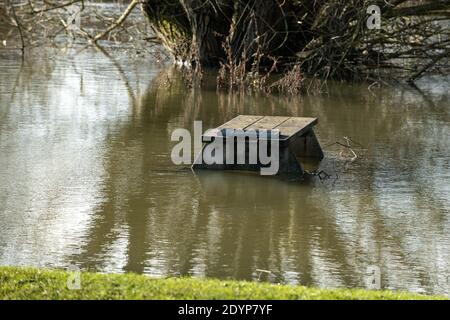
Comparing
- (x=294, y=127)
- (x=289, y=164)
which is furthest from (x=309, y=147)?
(x=289, y=164)

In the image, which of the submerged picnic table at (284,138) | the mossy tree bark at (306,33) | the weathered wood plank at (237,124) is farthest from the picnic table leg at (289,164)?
the mossy tree bark at (306,33)

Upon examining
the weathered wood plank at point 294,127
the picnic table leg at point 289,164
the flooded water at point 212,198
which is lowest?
the flooded water at point 212,198

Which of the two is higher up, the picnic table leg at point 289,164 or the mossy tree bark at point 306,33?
the mossy tree bark at point 306,33

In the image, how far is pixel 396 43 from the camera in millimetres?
20453

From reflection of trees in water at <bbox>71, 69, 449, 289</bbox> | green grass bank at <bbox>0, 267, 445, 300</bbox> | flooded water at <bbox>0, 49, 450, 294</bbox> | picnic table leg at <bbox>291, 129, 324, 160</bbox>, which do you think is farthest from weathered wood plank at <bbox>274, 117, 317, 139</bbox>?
green grass bank at <bbox>0, 267, 445, 300</bbox>

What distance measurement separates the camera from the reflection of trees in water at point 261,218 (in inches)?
345

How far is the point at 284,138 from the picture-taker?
1198 centimetres

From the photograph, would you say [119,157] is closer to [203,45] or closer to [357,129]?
[357,129]

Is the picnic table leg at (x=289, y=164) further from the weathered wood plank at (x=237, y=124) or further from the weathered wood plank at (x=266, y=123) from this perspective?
the weathered wood plank at (x=237, y=124)

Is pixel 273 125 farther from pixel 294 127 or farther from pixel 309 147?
pixel 309 147

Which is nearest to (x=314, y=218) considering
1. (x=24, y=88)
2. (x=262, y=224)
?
(x=262, y=224)

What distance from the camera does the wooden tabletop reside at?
12.4 metres

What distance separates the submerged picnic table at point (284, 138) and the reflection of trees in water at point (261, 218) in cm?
21

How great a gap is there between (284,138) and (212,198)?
4.21ft
